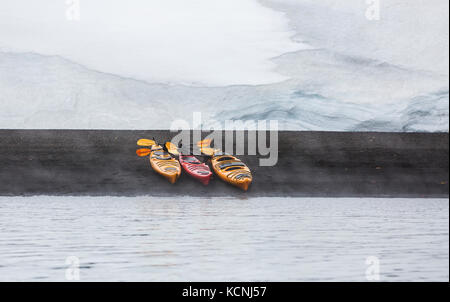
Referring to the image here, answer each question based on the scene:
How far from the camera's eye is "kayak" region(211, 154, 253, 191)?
898cm

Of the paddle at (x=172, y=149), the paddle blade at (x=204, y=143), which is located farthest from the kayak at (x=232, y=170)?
the paddle at (x=172, y=149)

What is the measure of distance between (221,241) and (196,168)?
4329mm

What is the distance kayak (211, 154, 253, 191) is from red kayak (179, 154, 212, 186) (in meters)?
0.21

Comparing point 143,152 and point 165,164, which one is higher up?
point 143,152

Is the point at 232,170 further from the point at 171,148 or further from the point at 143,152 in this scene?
the point at 143,152

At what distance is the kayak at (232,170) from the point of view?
8.98 meters

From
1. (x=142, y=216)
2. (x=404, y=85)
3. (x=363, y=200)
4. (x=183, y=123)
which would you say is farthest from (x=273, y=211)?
(x=404, y=85)

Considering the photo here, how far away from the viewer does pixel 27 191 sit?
8.97 m

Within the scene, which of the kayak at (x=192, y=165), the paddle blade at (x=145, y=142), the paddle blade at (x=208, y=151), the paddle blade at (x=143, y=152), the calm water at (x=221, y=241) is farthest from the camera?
the paddle blade at (x=145, y=142)

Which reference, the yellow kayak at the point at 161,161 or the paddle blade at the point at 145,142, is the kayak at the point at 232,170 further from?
the paddle blade at the point at 145,142

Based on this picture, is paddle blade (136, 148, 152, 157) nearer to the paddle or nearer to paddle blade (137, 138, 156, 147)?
paddle blade (137, 138, 156, 147)

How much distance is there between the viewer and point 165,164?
936 centimetres

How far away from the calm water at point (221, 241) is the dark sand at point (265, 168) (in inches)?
48.2

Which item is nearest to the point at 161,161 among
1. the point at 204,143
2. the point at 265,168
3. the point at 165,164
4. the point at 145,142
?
the point at 165,164
